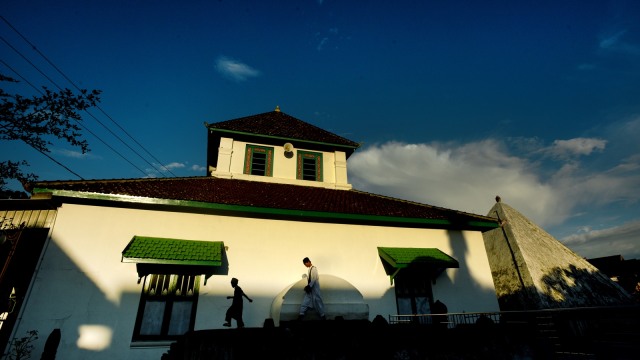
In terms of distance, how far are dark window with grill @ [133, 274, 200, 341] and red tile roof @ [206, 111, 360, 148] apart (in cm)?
725

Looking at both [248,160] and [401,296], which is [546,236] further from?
[248,160]

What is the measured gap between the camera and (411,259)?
32.2 ft

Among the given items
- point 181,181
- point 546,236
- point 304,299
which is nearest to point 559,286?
point 546,236

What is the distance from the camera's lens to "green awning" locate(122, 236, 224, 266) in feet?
25.4

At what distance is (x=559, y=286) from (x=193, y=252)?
67.7 feet

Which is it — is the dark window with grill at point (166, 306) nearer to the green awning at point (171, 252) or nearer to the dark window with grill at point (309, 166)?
the green awning at point (171, 252)

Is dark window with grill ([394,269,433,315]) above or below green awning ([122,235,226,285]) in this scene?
below

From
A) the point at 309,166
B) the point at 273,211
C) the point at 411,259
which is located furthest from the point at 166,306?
the point at 309,166

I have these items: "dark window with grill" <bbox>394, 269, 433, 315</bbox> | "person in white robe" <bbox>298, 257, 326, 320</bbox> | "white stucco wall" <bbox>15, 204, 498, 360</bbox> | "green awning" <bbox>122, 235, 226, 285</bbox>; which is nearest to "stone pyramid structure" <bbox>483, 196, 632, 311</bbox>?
"white stucco wall" <bbox>15, 204, 498, 360</bbox>

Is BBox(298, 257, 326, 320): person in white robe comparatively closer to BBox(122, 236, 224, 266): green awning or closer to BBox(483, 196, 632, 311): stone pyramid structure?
BBox(122, 236, 224, 266): green awning

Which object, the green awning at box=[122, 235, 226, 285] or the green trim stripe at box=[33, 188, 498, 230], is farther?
the green trim stripe at box=[33, 188, 498, 230]

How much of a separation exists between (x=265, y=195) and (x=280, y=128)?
17.8ft

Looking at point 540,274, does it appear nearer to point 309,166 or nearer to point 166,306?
point 309,166

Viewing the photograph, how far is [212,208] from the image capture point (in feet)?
30.4
